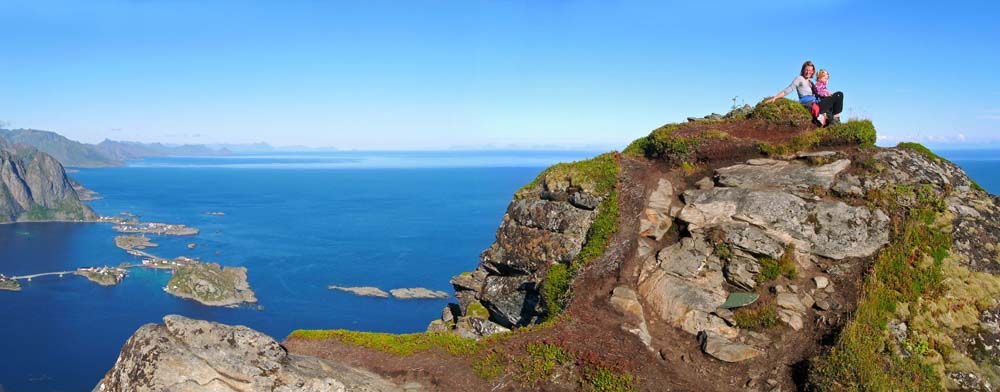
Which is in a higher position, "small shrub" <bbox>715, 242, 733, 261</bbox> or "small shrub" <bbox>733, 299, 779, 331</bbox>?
"small shrub" <bbox>715, 242, 733, 261</bbox>

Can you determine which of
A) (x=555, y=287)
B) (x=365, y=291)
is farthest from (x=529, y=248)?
(x=365, y=291)

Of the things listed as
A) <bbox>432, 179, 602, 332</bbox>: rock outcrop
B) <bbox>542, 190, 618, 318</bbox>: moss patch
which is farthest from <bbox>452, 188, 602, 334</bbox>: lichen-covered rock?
<bbox>542, 190, 618, 318</bbox>: moss patch

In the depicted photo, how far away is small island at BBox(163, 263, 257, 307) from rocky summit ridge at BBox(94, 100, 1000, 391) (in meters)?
106

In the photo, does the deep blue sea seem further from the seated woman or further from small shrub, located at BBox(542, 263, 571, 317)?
the seated woman

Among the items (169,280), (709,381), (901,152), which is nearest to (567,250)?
(709,381)

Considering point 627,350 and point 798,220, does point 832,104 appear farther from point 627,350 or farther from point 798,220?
point 627,350

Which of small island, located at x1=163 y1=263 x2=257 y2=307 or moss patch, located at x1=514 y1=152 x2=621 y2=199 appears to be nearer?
moss patch, located at x1=514 y1=152 x2=621 y2=199

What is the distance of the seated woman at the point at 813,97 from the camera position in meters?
21.5

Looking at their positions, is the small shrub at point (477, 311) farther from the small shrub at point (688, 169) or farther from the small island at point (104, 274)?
the small island at point (104, 274)

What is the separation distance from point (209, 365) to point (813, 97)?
2187cm

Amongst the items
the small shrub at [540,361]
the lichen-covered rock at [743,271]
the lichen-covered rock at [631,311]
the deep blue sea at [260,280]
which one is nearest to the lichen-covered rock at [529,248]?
the lichen-covered rock at [631,311]

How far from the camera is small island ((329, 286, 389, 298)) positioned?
361 ft

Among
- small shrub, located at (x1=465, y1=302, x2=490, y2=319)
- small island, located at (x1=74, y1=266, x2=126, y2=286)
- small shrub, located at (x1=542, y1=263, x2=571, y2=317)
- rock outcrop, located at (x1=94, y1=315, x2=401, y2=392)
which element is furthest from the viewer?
small island, located at (x1=74, y1=266, x2=126, y2=286)

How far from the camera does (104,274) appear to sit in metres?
134
